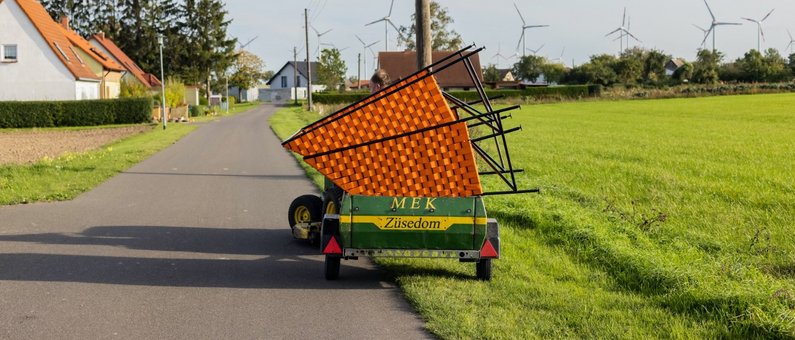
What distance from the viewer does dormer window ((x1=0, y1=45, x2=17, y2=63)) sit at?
5316cm

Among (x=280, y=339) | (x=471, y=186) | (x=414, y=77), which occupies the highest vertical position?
(x=414, y=77)

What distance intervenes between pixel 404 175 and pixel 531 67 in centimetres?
12658

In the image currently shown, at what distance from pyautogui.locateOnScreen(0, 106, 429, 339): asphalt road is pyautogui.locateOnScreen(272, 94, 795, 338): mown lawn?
53 cm

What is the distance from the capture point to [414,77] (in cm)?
691

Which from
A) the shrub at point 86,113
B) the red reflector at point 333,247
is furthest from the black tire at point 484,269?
the shrub at point 86,113

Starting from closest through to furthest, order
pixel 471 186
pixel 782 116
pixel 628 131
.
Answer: pixel 471 186 → pixel 628 131 → pixel 782 116

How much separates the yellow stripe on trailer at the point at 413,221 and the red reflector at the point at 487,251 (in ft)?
0.64

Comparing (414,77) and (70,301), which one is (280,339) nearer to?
(70,301)

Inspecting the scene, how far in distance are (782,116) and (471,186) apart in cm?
3642

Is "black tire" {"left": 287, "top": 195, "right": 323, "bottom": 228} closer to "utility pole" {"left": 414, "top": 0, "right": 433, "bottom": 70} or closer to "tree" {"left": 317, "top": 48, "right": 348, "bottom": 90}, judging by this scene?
"utility pole" {"left": 414, "top": 0, "right": 433, "bottom": 70}

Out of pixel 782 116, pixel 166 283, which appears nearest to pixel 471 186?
pixel 166 283

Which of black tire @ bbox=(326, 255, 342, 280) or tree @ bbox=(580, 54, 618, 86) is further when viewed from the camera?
tree @ bbox=(580, 54, 618, 86)

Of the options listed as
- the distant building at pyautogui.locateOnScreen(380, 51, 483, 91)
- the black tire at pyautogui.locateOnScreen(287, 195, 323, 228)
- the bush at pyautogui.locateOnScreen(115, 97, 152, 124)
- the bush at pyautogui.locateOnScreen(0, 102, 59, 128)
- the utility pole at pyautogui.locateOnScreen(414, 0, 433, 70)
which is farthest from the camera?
the distant building at pyautogui.locateOnScreen(380, 51, 483, 91)

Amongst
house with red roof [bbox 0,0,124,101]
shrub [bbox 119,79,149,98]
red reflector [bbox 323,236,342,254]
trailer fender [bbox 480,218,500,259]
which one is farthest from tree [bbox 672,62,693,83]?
red reflector [bbox 323,236,342,254]
